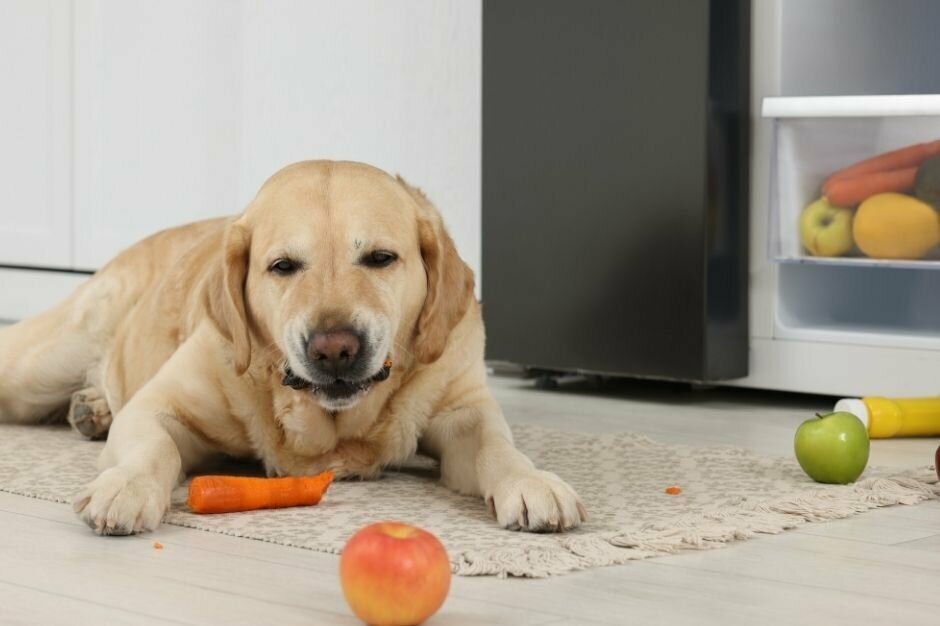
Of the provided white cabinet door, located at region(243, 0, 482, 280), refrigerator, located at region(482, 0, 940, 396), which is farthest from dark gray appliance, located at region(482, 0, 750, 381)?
white cabinet door, located at region(243, 0, 482, 280)

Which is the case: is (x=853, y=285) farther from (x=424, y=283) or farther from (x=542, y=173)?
(x=424, y=283)

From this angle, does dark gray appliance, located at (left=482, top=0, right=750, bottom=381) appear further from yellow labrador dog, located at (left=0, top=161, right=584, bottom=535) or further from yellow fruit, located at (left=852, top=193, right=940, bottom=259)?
yellow labrador dog, located at (left=0, top=161, right=584, bottom=535)

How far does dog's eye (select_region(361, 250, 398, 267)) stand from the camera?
222 cm

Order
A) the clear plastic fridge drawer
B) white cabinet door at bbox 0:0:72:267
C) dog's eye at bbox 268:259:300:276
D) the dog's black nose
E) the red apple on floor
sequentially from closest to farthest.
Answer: the red apple on floor < the dog's black nose < dog's eye at bbox 268:259:300:276 < the clear plastic fridge drawer < white cabinet door at bbox 0:0:72:267

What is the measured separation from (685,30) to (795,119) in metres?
0.33

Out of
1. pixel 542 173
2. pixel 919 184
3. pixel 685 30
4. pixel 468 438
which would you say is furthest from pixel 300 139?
pixel 468 438

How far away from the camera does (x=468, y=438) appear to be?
7.82 ft

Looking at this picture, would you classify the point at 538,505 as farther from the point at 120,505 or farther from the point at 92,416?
the point at 92,416

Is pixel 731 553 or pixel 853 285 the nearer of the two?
pixel 731 553

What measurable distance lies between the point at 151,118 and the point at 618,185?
6.78 feet

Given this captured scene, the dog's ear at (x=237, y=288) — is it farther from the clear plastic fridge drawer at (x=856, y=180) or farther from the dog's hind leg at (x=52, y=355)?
the clear plastic fridge drawer at (x=856, y=180)

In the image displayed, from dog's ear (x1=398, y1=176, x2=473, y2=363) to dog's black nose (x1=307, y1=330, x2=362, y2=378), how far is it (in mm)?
256

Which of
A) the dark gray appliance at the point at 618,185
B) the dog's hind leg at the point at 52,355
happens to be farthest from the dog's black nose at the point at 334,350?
the dark gray appliance at the point at 618,185

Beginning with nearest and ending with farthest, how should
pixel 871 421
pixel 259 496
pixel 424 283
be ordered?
pixel 259 496
pixel 424 283
pixel 871 421
